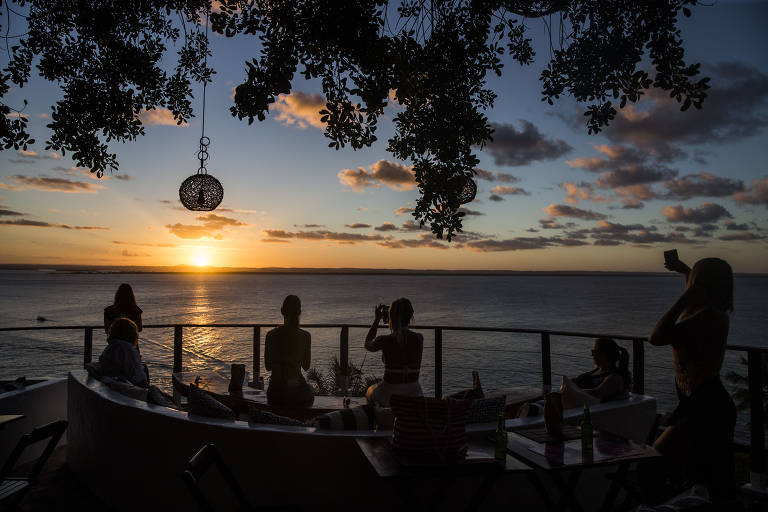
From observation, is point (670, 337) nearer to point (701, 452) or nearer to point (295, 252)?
point (701, 452)

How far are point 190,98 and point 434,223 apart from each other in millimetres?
3011

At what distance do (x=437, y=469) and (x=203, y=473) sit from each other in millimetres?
973

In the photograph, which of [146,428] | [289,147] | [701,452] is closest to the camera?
[701,452]

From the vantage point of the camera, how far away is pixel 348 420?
8.47 feet

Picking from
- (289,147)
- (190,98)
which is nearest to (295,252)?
(289,147)

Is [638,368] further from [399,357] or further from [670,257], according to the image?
[399,357]

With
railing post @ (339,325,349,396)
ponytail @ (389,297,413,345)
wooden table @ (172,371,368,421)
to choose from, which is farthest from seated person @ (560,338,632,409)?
railing post @ (339,325,349,396)

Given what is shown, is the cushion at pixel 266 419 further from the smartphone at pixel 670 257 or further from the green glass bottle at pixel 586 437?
the smartphone at pixel 670 257

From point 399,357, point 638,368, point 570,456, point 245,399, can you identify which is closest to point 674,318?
point 570,456

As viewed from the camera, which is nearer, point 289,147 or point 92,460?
point 92,460

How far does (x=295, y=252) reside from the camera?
53500 mm

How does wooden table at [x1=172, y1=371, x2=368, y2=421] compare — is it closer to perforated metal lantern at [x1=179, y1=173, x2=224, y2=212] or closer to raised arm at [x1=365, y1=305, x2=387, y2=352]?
raised arm at [x1=365, y1=305, x2=387, y2=352]

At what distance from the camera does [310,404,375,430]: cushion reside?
8.38 feet

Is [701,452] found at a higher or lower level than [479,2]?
lower
